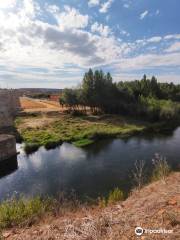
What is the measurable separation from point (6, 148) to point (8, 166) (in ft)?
7.79

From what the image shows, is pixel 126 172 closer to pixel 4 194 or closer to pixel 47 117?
pixel 4 194

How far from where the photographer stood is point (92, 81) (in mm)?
49250

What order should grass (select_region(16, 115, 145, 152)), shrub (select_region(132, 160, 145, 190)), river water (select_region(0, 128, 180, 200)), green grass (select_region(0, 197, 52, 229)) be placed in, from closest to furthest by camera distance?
green grass (select_region(0, 197, 52, 229)) < shrub (select_region(132, 160, 145, 190)) < river water (select_region(0, 128, 180, 200)) < grass (select_region(16, 115, 145, 152))

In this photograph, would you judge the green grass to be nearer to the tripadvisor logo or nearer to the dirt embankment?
A: the dirt embankment

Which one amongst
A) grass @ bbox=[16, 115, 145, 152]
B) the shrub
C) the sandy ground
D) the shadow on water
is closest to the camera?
the shrub

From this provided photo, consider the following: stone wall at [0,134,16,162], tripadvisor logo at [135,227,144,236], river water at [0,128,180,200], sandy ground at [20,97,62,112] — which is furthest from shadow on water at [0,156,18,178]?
sandy ground at [20,97,62,112]

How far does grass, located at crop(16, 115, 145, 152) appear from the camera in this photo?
30.2m

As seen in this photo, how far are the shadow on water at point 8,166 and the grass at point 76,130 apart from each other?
344cm

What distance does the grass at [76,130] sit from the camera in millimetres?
30219

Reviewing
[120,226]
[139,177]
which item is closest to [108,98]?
[139,177]

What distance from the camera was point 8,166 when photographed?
22391 millimetres

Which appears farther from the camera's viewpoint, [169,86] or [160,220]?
[169,86]

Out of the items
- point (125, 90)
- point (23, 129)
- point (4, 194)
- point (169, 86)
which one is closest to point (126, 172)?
point (4, 194)

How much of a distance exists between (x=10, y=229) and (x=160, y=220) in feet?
17.2
